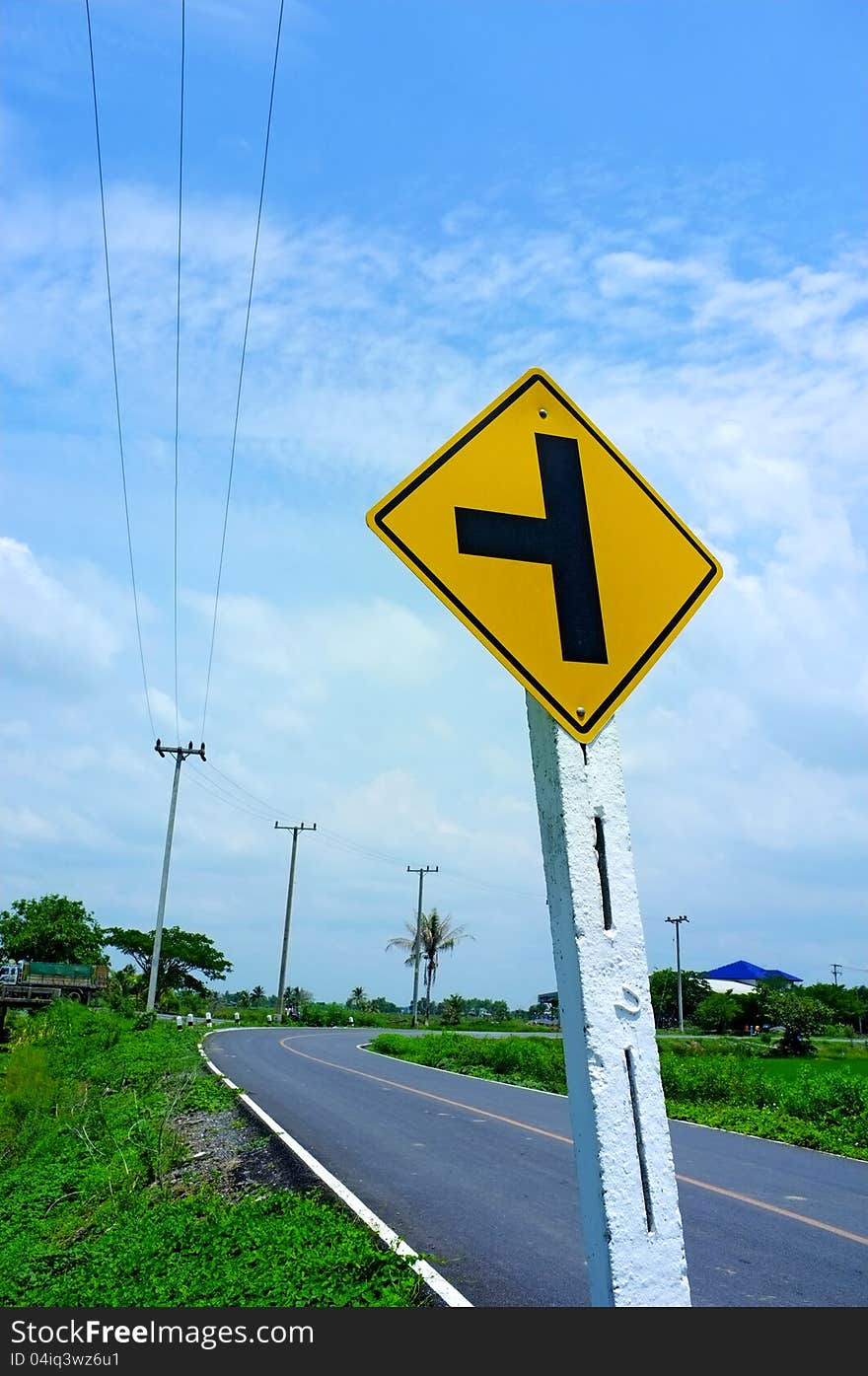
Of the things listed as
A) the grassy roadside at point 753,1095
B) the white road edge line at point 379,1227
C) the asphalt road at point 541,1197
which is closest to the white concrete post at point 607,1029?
the white road edge line at point 379,1227

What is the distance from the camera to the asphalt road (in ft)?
19.1

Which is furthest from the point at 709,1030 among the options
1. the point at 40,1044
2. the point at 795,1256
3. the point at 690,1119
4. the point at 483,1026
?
the point at 795,1256

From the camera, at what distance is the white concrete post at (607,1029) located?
6.74ft

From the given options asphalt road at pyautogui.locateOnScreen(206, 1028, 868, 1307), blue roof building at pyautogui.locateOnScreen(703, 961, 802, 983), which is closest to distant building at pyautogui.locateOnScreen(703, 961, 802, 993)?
blue roof building at pyautogui.locateOnScreen(703, 961, 802, 983)

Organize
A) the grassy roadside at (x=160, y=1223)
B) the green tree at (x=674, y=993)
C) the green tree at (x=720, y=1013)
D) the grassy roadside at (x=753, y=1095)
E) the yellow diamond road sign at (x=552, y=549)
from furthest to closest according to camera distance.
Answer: the green tree at (x=674, y=993), the green tree at (x=720, y=1013), the grassy roadside at (x=753, y=1095), the grassy roadside at (x=160, y=1223), the yellow diamond road sign at (x=552, y=549)

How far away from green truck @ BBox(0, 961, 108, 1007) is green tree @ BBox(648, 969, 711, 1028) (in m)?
39.0

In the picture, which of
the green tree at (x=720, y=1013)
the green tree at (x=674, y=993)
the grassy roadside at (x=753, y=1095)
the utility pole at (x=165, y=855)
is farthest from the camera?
the green tree at (x=674, y=993)

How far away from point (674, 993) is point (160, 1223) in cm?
7001

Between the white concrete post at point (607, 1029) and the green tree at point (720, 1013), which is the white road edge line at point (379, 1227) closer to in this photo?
the white concrete post at point (607, 1029)

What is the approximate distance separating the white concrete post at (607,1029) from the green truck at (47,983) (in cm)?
4482

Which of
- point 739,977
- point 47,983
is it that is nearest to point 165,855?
point 47,983

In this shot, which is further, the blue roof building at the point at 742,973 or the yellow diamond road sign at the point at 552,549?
the blue roof building at the point at 742,973

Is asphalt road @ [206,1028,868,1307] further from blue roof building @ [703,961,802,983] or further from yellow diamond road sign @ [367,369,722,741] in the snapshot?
blue roof building @ [703,961,802,983]

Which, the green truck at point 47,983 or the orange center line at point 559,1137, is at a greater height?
the green truck at point 47,983
